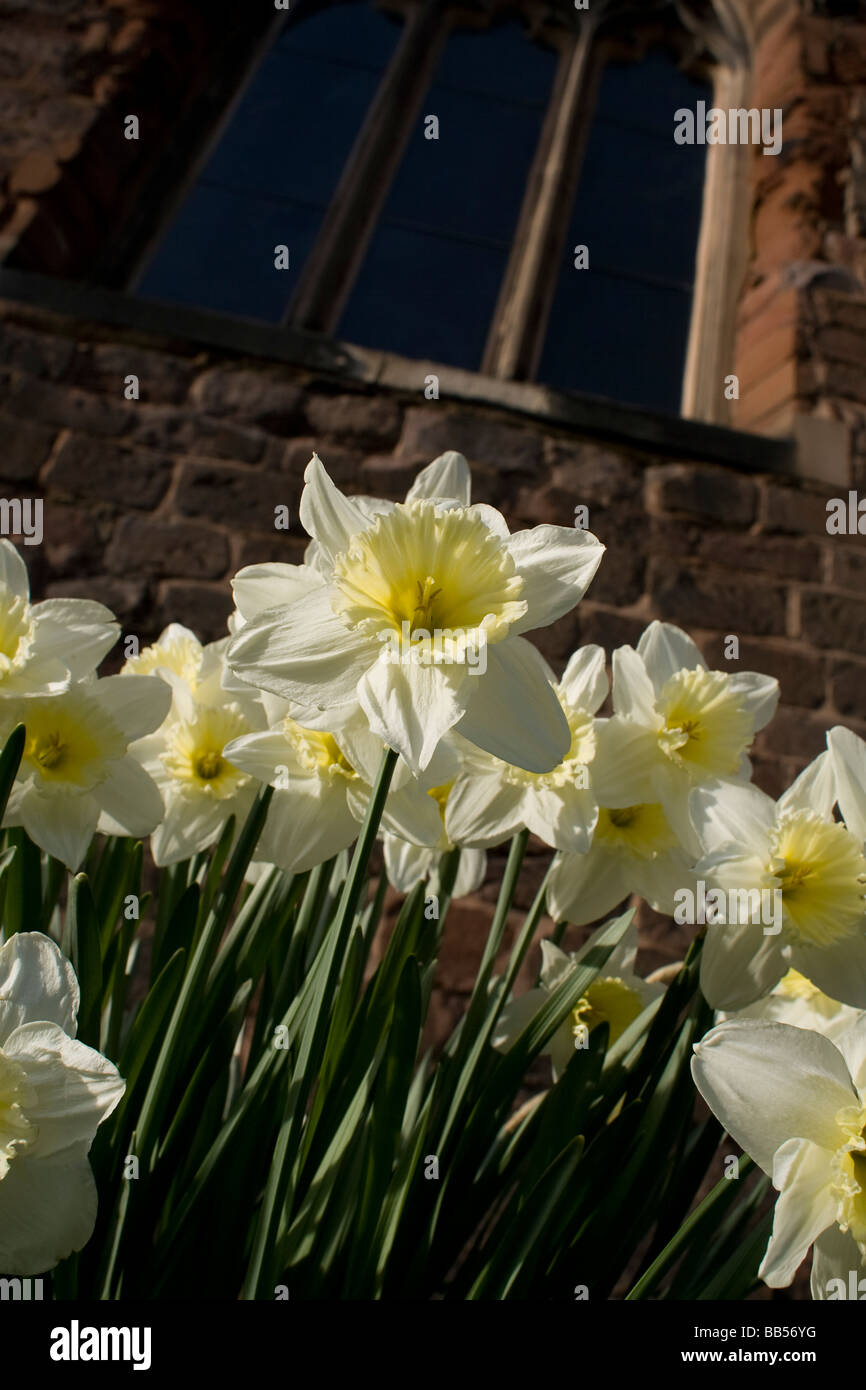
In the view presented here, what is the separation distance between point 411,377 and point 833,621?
4.61ft

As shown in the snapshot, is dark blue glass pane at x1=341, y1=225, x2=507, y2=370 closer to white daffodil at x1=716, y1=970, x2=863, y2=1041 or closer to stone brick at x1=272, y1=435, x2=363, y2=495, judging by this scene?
stone brick at x1=272, y1=435, x2=363, y2=495

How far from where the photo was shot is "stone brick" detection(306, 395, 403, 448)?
288 centimetres

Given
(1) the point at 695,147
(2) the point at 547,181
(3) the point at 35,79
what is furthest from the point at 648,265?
(3) the point at 35,79

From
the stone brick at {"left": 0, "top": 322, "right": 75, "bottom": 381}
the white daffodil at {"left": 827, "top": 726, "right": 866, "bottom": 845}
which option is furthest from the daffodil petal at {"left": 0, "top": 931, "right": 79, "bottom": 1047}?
the stone brick at {"left": 0, "top": 322, "right": 75, "bottom": 381}

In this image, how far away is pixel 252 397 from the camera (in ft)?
9.52

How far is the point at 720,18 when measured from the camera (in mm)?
4336

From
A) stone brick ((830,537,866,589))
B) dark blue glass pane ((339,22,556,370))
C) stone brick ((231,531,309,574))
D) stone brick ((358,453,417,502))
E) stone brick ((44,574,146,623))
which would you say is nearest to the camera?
stone brick ((44,574,146,623))

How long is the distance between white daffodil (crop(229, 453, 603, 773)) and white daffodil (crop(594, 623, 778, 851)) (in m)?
0.20

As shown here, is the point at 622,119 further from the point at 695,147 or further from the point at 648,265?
the point at 648,265

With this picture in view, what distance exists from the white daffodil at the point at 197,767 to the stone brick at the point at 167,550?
1.79 metres

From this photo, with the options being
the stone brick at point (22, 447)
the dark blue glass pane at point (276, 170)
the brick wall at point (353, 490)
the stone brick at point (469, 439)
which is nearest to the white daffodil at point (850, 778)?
the brick wall at point (353, 490)

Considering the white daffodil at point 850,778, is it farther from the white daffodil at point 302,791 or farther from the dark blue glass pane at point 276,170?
the dark blue glass pane at point 276,170

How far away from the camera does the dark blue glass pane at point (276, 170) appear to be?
3.54 metres

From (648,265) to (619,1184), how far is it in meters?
3.69
